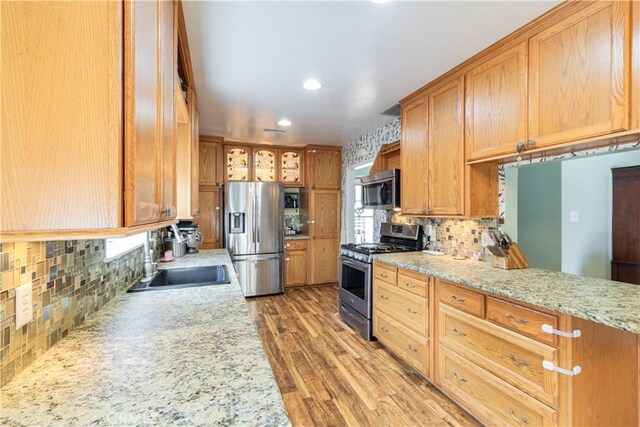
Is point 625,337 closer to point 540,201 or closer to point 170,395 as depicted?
point 540,201

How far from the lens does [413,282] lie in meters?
2.30

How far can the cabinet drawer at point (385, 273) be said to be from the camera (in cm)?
255

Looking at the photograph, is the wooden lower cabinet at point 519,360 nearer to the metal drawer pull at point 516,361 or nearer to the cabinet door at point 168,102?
the metal drawer pull at point 516,361


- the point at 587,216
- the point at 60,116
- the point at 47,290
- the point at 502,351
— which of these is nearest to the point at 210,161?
the point at 47,290

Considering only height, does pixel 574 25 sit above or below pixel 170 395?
above

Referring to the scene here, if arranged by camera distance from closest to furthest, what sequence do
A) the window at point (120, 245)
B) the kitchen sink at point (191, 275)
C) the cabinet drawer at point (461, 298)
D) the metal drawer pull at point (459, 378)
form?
the window at point (120, 245) → the cabinet drawer at point (461, 298) → the metal drawer pull at point (459, 378) → the kitchen sink at point (191, 275)

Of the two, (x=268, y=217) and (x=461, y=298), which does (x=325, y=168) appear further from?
(x=461, y=298)

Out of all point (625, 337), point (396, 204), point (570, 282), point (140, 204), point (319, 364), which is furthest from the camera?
point (396, 204)

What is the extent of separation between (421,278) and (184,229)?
2.59 meters

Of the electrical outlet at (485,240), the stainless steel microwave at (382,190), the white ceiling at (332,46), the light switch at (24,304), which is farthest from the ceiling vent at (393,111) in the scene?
the light switch at (24,304)

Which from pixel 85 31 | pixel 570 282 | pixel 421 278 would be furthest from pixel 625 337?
pixel 85 31

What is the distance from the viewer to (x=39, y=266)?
875 mm

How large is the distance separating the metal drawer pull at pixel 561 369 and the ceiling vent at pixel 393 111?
2418 millimetres

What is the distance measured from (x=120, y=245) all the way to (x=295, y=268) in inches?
134
